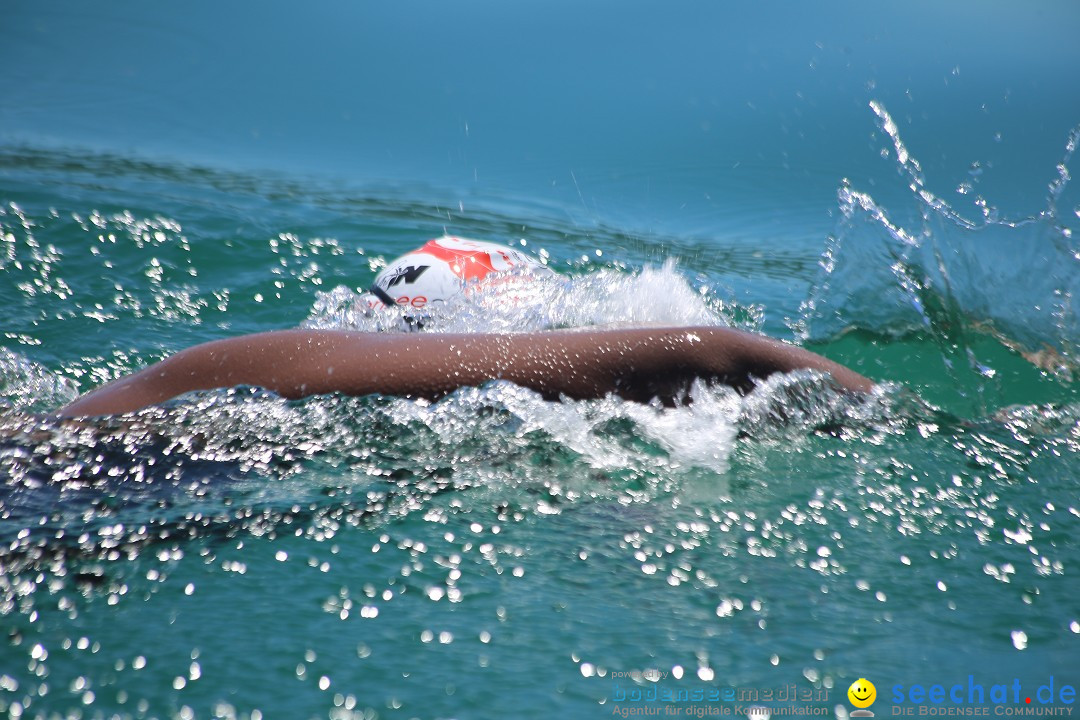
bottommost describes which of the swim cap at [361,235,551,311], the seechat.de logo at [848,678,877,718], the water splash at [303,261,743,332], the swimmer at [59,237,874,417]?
the seechat.de logo at [848,678,877,718]

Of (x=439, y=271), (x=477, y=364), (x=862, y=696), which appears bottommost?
(x=862, y=696)

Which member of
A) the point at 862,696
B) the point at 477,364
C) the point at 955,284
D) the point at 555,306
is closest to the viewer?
the point at 862,696

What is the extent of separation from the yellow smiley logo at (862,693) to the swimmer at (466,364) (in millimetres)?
918

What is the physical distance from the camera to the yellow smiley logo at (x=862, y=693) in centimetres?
162

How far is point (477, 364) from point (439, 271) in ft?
3.02

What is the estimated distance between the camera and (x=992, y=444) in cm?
264

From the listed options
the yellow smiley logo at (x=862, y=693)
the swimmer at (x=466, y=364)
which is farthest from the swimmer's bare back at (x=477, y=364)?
the yellow smiley logo at (x=862, y=693)

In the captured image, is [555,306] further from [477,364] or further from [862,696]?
[862,696]

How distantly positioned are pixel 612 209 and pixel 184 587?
4.11 m

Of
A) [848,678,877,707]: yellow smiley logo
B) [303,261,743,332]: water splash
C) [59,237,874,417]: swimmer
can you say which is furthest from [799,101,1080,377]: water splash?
[848,678,877,707]: yellow smiley logo

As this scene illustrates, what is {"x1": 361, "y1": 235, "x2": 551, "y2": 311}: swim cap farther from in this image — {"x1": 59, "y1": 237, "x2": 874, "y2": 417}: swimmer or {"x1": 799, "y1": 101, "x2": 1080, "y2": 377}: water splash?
{"x1": 799, "y1": 101, "x2": 1080, "y2": 377}: water splash

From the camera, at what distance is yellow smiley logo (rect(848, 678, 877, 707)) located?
162 cm

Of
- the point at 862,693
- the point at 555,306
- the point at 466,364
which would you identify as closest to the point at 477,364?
the point at 466,364

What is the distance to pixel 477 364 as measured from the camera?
241 cm
